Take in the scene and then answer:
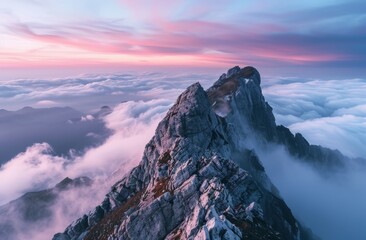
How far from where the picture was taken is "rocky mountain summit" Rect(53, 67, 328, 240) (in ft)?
230

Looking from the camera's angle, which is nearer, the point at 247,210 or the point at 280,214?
the point at 247,210

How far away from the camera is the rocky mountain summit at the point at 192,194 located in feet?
230

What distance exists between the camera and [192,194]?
78.8m

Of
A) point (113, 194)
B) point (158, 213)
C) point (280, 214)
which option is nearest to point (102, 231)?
point (113, 194)

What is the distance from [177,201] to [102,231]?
46400mm

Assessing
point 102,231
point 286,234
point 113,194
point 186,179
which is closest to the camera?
point 186,179

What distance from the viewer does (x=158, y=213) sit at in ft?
257

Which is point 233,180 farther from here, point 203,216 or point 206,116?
point 206,116

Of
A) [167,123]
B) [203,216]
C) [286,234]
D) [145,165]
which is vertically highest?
[203,216]

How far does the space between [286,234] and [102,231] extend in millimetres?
67721

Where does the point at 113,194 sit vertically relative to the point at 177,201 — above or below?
below

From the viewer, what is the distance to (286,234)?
127062 mm

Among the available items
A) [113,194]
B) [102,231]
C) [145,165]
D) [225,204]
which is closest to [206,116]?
[145,165]

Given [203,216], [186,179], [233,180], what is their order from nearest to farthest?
[203,216] → [186,179] → [233,180]
